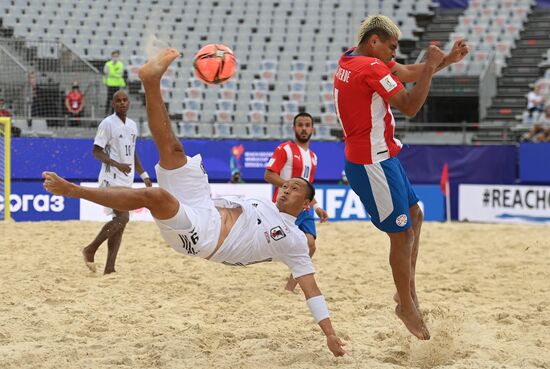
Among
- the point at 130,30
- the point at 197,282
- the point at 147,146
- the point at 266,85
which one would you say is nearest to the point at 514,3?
the point at 266,85

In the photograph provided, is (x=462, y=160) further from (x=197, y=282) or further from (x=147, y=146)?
(x=197, y=282)

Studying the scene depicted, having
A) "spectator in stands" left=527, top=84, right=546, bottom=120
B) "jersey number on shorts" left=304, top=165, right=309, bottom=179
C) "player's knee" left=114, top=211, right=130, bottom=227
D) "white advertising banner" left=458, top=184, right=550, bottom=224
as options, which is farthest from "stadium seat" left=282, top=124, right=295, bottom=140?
"jersey number on shorts" left=304, top=165, right=309, bottom=179

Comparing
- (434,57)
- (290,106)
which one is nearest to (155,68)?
(434,57)

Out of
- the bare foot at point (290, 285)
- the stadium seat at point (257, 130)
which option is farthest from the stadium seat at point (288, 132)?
the bare foot at point (290, 285)

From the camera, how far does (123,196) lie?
4.51m

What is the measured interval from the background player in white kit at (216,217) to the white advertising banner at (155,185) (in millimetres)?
9473

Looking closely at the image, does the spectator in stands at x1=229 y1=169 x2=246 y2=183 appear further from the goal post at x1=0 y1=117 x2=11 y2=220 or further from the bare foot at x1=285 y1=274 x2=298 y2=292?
the bare foot at x1=285 y1=274 x2=298 y2=292

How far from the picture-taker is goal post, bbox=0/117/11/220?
44.5 ft

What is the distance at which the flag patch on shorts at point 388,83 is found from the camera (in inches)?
200

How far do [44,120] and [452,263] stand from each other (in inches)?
373

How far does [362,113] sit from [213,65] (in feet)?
4.03

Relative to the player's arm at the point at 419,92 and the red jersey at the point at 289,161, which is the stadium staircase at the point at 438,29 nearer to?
the red jersey at the point at 289,161

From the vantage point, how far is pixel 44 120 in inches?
636

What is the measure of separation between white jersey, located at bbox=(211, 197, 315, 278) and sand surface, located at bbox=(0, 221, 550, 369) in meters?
0.62
